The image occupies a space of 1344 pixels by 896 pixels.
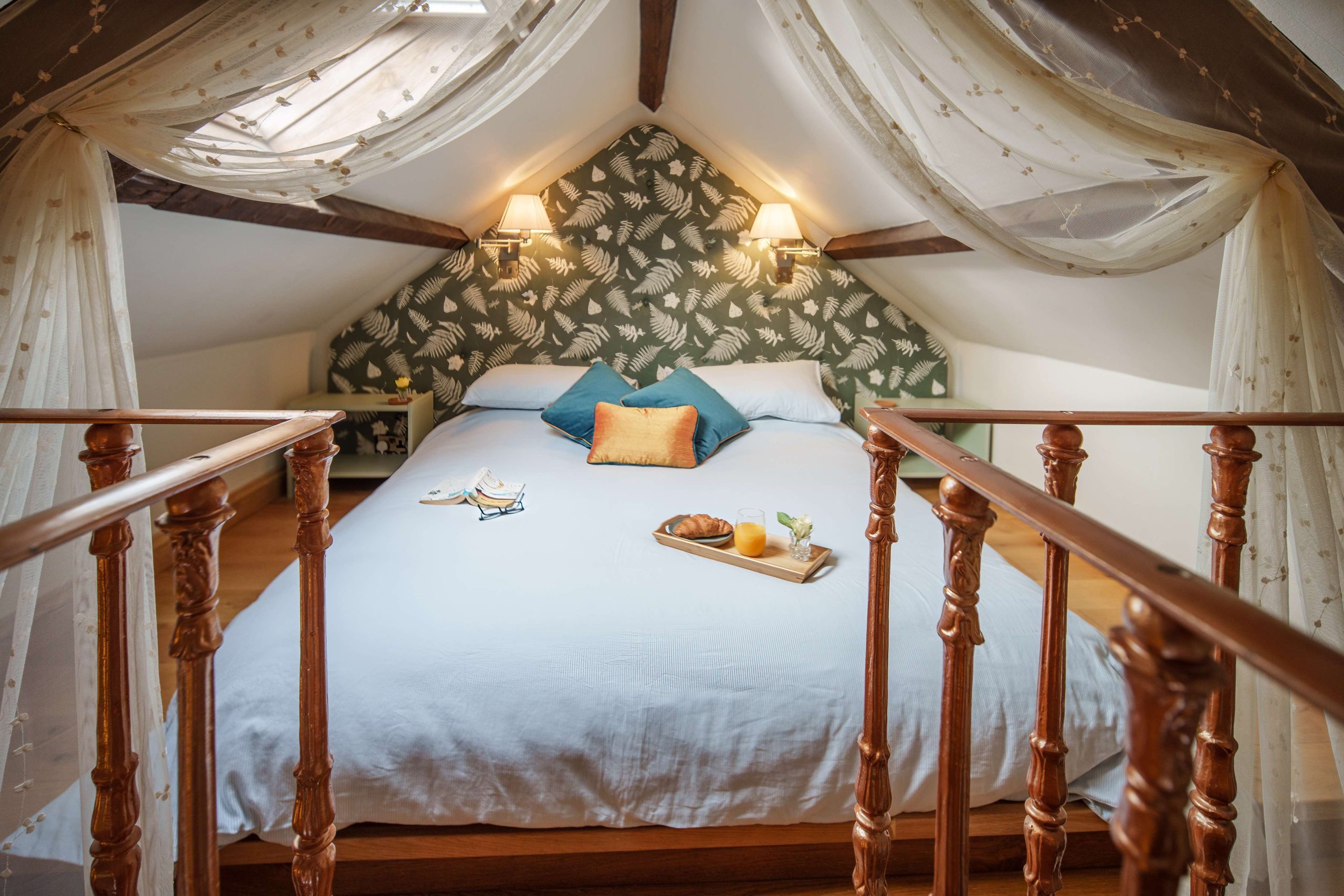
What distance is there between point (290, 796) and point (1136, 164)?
6.30 ft

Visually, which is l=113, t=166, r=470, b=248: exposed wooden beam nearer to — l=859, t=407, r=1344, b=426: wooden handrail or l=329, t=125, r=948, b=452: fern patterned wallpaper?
l=329, t=125, r=948, b=452: fern patterned wallpaper

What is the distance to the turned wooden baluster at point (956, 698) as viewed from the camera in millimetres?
Answer: 949

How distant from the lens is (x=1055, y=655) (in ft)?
3.60

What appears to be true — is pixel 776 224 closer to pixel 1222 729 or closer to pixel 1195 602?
pixel 1222 729

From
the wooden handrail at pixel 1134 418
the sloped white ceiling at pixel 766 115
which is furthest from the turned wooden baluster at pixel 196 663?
the sloped white ceiling at pixel 766 115

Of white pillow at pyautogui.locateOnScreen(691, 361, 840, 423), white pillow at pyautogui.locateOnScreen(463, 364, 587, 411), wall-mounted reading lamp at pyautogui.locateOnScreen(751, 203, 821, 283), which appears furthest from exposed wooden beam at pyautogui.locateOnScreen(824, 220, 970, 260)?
white pillow at pyautogui.locateOnScreen(463, 364, 587, 411)

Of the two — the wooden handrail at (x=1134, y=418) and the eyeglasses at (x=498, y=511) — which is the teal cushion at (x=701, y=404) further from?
the wooden handrail at (x=1134, y=418)

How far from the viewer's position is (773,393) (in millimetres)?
3982

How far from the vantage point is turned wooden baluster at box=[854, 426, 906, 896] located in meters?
1.22

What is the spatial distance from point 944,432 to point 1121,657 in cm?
411

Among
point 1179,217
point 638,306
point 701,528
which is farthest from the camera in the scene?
point 638,306

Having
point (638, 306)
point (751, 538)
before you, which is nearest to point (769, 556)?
point (751, 538)

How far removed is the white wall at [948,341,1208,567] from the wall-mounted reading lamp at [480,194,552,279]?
2.42 m

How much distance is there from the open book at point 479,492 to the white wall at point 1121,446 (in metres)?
1.57
